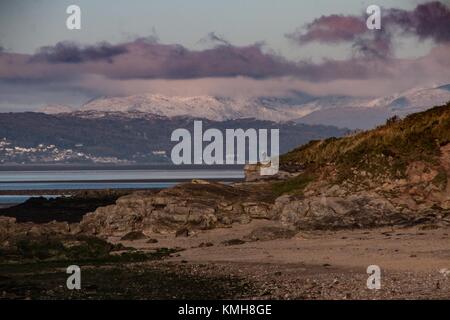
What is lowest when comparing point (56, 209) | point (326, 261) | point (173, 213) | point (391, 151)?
point (56, 209)

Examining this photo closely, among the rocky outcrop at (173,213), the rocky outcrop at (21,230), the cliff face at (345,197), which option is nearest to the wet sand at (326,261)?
the cliff face at (345,197)

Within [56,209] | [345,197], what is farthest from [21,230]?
[56,209]

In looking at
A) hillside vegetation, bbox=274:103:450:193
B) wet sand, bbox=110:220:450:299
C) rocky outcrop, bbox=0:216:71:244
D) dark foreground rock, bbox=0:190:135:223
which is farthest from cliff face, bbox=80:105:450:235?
dark foreground rock, bbox=0:190:135:223

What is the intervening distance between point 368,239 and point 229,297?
1870 cm

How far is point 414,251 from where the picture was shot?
44.4m

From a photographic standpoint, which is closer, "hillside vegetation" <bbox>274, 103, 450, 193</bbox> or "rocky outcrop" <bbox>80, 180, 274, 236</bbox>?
"hillside vegetation" <bbox>274, 103, 450, 193</bbox>

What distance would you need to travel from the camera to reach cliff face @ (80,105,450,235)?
58719mm

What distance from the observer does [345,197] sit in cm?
6050

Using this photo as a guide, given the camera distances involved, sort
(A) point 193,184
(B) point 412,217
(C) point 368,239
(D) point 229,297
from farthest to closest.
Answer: (A) point 193,184, (B) point 412,217, (C) point 368,239, (D) point 229,297

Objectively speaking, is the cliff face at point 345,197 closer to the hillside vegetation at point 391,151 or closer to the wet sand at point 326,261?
the hillside vegetation at point 391,151

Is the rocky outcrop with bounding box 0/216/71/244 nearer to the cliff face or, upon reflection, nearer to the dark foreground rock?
the cliff face

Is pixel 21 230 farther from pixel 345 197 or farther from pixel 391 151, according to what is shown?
pixel 391 151
